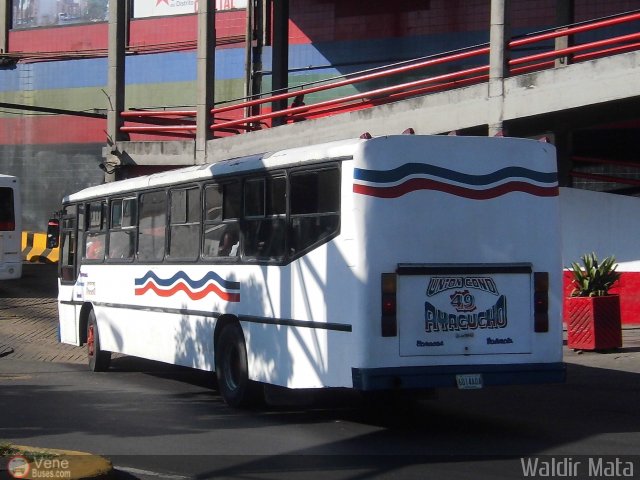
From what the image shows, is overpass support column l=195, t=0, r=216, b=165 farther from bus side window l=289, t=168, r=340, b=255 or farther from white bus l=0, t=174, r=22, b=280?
bus side window l=289, t=168, r=340, b=255

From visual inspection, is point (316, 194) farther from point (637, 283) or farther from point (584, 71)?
point (637, 283)

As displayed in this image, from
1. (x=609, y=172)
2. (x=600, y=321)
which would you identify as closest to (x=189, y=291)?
(x=600, y=321)

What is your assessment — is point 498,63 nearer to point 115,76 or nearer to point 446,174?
point 446,174

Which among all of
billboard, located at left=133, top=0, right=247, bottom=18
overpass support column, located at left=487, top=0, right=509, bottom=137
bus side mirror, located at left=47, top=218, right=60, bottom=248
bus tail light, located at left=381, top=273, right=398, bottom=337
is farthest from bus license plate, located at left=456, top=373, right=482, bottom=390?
billboard, located at left=133, top=0, right=247, bottom=18

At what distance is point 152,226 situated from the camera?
15.7 m

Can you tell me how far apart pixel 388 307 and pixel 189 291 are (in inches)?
169

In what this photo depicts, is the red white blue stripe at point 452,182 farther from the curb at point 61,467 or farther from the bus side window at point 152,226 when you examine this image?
the bus side window at point 152,226

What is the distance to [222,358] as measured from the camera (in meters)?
13.7

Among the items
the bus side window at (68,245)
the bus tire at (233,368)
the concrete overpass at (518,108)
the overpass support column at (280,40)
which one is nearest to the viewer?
the bus tire at (233,368)

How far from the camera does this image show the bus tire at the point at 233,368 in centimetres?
1318

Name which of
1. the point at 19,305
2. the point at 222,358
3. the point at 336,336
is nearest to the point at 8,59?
the point at 19,305

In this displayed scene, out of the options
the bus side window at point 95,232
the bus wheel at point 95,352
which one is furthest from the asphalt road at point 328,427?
the bus side window at point 95,232

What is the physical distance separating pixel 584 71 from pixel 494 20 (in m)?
2.22

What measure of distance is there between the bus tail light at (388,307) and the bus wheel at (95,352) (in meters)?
7.85
